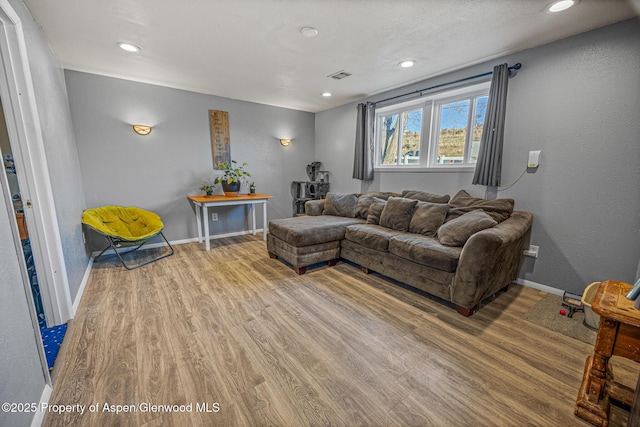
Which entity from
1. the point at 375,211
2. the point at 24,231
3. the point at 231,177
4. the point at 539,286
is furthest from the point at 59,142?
the point at 539,286

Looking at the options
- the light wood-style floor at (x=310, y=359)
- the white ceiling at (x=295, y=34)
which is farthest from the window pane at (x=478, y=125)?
the light wood-style floor at (x=310, y=359)

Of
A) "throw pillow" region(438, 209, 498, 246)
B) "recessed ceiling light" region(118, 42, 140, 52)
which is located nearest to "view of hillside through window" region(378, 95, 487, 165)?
Answer: "throw pillow" region(438, 209, 498, 246)

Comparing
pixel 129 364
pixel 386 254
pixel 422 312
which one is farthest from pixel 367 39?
pixel 129 364

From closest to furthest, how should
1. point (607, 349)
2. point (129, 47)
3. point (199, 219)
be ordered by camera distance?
point (607, 349) < point (129, 47) < point (199, 219)

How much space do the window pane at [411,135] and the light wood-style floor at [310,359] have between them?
6.63 ft

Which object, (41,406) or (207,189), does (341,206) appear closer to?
(207,189)

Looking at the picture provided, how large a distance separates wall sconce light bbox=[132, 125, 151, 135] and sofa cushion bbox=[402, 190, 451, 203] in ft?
11.9

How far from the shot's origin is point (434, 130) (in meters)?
3.35

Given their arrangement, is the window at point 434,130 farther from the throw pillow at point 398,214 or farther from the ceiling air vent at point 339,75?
the ceiling air vent at point 339,75

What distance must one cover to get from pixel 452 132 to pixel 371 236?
1734 mm

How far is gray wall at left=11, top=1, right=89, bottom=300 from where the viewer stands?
1.93 metres

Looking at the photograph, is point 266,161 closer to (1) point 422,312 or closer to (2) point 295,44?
(2) point 295,44

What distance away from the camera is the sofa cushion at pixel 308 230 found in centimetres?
282

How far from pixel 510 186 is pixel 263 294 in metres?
2.75
